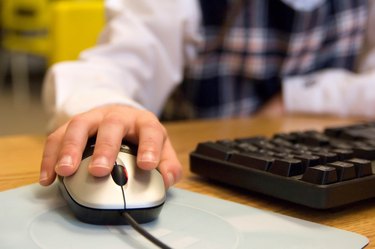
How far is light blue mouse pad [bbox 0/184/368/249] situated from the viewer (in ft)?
0.97

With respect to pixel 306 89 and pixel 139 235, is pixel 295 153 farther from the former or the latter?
pixel 306 89

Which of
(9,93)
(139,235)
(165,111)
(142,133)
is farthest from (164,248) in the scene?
(9,93)

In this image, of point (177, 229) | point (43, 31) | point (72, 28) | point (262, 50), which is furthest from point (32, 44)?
point (177, 229)

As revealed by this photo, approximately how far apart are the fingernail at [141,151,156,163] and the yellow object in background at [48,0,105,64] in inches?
27.6

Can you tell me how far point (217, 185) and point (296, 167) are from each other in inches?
3.2

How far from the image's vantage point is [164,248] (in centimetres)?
29

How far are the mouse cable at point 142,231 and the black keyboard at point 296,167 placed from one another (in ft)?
0.37

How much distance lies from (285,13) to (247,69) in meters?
0.11

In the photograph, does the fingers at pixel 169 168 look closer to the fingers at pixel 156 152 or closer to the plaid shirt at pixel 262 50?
the fingers at pixel 156 152

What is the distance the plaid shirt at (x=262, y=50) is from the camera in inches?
36.8

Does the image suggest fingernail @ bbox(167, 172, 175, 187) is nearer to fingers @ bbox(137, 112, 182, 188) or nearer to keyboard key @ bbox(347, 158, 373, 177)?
fingers @ bbox(137, 112, 182, 188)

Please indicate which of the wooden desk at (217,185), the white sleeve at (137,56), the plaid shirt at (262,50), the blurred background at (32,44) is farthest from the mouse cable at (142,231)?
the blurred background at (32,44)

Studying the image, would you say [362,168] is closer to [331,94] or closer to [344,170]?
[344,170]

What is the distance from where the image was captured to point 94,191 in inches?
12.6
